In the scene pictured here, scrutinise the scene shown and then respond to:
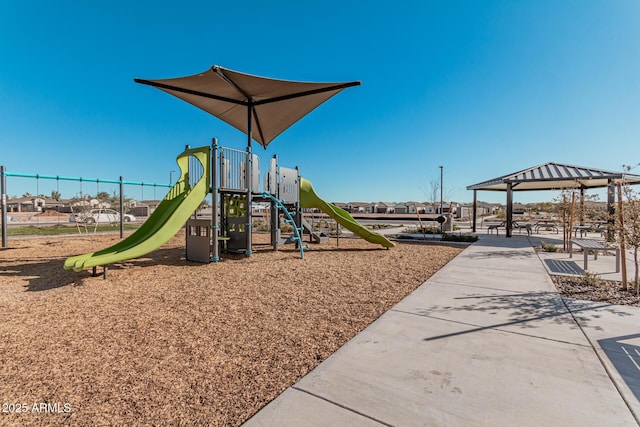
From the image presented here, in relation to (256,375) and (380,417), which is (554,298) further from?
(256,375)

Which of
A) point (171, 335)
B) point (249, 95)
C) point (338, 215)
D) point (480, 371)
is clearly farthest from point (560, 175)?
point (171, 335)

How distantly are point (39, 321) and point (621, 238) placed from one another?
9.12m

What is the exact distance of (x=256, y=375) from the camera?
2660 mm

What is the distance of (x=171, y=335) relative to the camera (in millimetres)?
3512

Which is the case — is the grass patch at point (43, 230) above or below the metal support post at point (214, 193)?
below

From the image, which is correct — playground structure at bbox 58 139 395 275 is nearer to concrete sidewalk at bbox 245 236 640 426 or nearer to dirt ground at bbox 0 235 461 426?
dirt ground at bbox 0 235 461 426

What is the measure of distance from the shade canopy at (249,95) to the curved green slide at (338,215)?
2.55 m

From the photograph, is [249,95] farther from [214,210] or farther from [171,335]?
[171,335]

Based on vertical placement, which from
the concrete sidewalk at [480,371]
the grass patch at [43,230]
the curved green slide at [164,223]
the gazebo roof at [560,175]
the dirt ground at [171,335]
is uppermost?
the gazebo roof at [560,175]

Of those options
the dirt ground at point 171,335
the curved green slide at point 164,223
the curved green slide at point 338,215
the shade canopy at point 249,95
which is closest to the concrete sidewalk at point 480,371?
the dirt ground at point 171,335

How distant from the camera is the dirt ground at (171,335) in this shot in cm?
229

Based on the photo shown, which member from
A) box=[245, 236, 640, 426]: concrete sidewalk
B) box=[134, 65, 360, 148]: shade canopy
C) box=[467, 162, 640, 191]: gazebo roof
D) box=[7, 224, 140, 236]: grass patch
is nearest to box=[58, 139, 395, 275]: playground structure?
box=[134, 65, 360, 148]: shade canopy

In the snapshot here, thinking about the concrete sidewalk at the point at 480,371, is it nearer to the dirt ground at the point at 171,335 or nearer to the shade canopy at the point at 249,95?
the dirt ground at the point at 171,335

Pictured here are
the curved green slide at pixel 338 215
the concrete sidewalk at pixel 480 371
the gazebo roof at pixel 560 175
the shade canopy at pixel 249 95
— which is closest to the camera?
the concrete sidewalk at pixel 480 371
